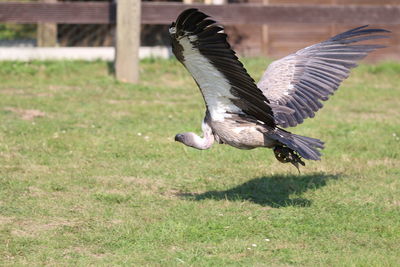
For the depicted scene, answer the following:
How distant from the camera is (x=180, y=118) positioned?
10469 millimetres

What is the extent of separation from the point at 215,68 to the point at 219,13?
739 cm

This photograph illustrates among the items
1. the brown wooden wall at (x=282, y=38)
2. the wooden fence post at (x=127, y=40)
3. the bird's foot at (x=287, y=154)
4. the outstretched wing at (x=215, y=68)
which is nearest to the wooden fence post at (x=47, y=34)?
the wooden fence post at (x=127, y=40)

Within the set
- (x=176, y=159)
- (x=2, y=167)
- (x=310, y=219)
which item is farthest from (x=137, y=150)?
(x=310, y=219)

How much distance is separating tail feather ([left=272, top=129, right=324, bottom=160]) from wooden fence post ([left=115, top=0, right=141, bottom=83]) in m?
5.95

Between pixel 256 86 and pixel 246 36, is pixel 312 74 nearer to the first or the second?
pixel 256 86

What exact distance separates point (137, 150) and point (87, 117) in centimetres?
182

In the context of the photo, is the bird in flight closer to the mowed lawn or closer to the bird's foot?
the bird's foot

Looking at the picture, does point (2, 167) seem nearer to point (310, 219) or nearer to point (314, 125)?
point (310, 219)

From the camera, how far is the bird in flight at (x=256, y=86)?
5.72 m

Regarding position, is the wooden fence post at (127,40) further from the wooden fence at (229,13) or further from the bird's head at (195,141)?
the bird's head at (195,141)

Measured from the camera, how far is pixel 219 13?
1317 centimetres

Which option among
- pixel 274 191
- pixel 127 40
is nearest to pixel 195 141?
pixel 274 191

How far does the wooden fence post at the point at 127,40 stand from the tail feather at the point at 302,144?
19.5ft

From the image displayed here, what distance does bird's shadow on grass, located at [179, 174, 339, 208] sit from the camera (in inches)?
281
